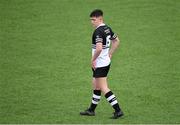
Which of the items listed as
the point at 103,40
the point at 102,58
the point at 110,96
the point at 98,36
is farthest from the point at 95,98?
the point at 98,36

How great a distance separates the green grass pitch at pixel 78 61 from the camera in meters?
12.5

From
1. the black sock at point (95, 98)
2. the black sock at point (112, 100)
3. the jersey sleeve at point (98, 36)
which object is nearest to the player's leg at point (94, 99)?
the black sock at point (95, 98)

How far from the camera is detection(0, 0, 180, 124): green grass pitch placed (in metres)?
12.5

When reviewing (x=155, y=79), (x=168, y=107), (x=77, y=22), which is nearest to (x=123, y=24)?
(x=77, y=22)

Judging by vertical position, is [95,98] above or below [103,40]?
below

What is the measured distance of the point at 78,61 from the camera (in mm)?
16547

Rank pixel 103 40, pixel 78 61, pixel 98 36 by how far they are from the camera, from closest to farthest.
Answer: pixel 98 36, pixel 103 40, pixel 78 61

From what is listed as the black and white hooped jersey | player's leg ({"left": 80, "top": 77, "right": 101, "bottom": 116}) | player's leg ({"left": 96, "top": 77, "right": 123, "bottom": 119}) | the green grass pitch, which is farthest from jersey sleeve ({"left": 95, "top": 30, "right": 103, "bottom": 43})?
the green grass pitch

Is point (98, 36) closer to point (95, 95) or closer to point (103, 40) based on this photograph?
point (103, 40)

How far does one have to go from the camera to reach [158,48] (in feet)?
57.3

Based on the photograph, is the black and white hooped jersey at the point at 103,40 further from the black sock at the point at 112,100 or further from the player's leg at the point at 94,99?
the black sock at the point at 112,100

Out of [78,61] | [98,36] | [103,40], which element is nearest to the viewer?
[98,36]

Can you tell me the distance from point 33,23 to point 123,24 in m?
2.97

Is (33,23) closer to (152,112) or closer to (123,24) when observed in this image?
(123,24)
